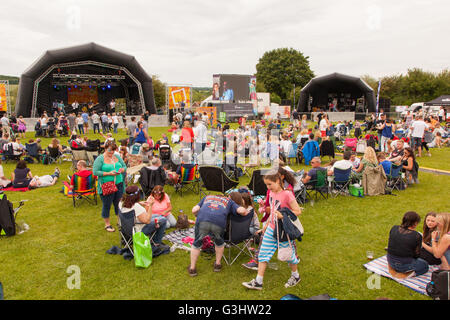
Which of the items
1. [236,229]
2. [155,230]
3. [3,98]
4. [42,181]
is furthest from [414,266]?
[3,98]

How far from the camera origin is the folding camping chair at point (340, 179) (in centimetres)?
683

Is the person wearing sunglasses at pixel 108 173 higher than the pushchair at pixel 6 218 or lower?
higher

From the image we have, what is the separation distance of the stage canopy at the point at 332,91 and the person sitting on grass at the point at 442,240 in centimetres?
2741

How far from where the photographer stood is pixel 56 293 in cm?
357

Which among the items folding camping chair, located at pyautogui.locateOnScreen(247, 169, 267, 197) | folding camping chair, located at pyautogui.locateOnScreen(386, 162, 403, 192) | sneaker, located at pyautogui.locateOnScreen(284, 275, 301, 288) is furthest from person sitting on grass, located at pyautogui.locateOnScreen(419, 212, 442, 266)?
folding camping chair, located at pyautogui.locateOnScreen(386, 162, 403, 192)

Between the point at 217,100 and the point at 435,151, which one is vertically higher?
the point at 217,100

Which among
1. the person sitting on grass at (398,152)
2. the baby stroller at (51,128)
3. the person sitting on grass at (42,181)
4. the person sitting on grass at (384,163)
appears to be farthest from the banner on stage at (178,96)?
the person sitting on grass at (384,163)

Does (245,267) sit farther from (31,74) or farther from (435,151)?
(31,74)

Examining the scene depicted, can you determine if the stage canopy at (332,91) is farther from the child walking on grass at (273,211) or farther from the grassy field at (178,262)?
the child walking on grass at (273,211)

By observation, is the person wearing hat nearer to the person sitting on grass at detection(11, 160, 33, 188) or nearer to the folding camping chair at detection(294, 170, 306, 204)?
the person sitting on grass at detection(11, 160, 33, 188)
